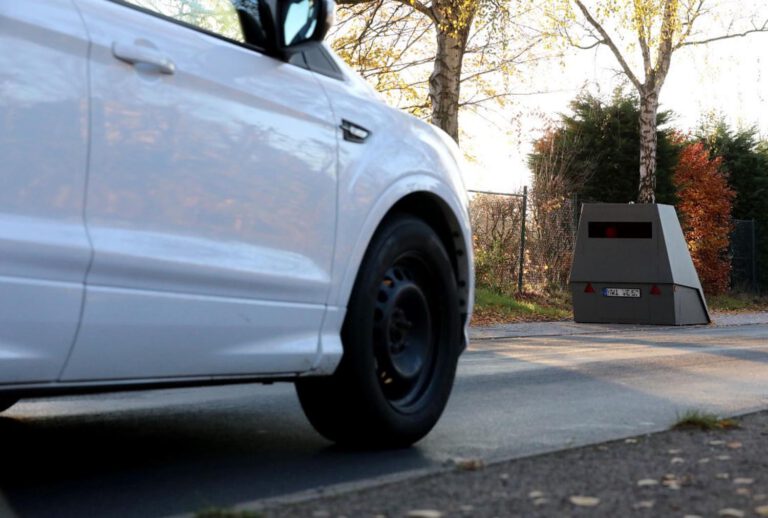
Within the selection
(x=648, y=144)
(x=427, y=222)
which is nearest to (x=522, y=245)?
(x=648, y=144)

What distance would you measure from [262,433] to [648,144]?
23.2m

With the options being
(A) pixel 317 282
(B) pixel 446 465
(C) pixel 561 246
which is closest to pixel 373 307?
(A) pixel 317 282

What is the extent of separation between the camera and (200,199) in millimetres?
Answer: 4047

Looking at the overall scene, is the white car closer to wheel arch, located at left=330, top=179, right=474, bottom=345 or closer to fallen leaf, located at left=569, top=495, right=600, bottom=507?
wheel arch, located at left=330, top=179, right=474, bottom=345

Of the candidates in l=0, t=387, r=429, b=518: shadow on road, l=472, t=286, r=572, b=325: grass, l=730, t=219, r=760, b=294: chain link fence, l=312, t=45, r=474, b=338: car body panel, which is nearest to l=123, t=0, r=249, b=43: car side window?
l=312, t=45, r=474, b=338: car body panel

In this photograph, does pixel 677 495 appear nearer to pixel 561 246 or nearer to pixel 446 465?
pixel 446 465

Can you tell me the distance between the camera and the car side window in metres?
4.16

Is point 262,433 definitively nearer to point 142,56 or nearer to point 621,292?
point 142,56

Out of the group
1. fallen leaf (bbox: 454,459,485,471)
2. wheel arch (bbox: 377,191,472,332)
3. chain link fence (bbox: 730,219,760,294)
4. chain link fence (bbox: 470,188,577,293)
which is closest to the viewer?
fallen leaf (bbox: 454,459,485,471)

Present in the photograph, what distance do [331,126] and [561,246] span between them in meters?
19.7

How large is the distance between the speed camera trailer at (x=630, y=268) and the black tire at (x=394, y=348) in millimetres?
14252

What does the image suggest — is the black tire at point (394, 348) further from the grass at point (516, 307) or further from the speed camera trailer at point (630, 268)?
the speed camera trailer at point (630, 268)

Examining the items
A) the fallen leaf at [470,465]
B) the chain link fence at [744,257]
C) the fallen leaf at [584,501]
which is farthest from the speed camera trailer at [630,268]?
the fallen leaf at [584,501]

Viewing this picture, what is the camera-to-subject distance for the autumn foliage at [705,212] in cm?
3045
